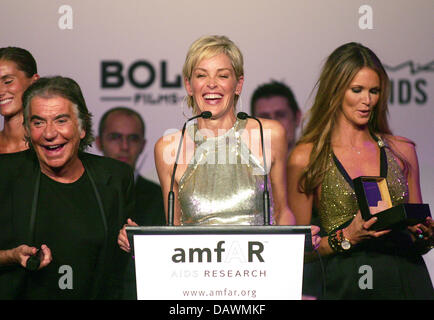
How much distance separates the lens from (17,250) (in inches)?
117

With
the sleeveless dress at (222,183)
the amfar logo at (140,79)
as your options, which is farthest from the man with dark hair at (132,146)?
the sleeveless dress at (222,183)

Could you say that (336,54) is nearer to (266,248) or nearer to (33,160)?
(266,248)

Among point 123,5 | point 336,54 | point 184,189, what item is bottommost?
point 184,189

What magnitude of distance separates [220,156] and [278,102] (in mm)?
873

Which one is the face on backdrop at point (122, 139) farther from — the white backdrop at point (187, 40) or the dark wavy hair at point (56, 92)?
the dark wavy hair at point (56, 92)

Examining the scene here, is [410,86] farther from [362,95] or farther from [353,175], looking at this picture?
[353,175]

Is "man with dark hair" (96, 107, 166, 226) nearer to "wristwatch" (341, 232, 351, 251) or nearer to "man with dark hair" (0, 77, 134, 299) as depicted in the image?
"man with dark hair" (0, 77, 134, 299)

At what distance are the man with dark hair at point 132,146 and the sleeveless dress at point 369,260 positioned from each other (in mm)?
1099

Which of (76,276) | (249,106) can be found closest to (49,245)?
(76,276)

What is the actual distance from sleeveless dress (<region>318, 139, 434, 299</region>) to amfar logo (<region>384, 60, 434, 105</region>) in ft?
2.58

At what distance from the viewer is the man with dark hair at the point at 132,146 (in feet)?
13.1

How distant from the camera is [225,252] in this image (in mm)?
2500

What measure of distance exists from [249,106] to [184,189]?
3.23 feet

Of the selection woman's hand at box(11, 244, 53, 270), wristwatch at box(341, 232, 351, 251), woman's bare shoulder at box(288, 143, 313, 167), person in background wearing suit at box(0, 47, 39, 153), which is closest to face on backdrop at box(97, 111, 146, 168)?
person in background wearing suit at box(0, 47, 39, 153)
